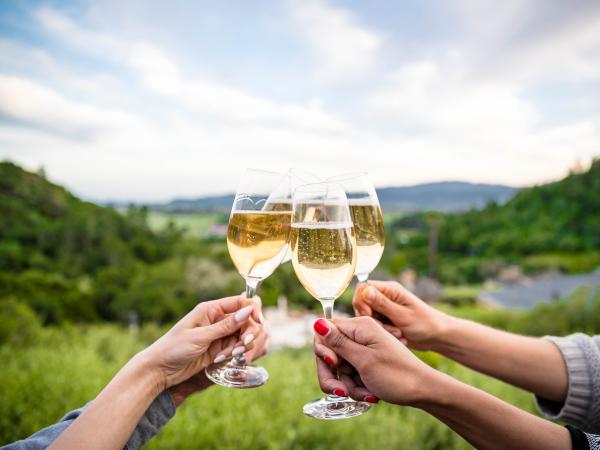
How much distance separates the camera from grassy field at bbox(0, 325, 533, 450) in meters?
3.75

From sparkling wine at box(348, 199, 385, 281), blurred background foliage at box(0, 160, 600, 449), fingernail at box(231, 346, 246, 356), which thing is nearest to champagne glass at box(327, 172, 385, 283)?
sparkling wine at box(348, 199, 385, 281)

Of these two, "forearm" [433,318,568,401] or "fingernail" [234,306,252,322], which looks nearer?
"fingernail" [234,306,252,322]

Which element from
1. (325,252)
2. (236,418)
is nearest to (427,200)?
(236,418)

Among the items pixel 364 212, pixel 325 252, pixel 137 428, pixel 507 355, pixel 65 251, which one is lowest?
pixel 65 251

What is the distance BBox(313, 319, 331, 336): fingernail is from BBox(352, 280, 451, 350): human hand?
580 millimetres

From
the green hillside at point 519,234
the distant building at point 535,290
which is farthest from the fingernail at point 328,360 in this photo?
the green hillside at point 519,234

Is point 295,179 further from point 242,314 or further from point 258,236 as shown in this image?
point 242,314

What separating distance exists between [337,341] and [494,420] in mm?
579

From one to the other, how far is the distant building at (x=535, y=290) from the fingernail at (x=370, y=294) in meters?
35.9

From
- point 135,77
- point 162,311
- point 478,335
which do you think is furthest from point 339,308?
point 478,335

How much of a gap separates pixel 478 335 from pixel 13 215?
4208 centimetres

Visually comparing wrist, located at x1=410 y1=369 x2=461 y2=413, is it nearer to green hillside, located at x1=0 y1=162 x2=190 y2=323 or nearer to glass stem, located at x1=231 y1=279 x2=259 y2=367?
glass stem, located at x1=231 y1=279 x2=259 y2=367

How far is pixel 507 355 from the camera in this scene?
2248mm

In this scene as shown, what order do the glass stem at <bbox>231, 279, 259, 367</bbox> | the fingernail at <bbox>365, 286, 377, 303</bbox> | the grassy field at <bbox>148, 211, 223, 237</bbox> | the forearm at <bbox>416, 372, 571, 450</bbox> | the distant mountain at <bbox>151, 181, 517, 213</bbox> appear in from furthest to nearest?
the grassy field at <bbox>148, 211, 223, 237</bbox> < the distant mountain at <bbox>151, 181, 517, 213</bbox> < the fingernail at <bbox>365, 286, 377, 303</bbox> < the glass stem at <bbox>231, 279, 259, 367</bbox> < the forearm at <bbox>416, 372, 571, 450</bbox>
